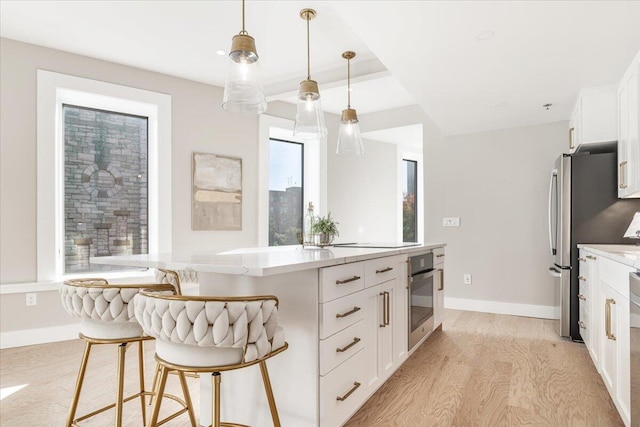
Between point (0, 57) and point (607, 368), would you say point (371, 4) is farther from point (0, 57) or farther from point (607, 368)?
point (0, 57)

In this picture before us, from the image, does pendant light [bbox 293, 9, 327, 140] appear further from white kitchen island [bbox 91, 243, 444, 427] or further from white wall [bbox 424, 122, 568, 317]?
white wall [bbox 424, 122, 568, 317]

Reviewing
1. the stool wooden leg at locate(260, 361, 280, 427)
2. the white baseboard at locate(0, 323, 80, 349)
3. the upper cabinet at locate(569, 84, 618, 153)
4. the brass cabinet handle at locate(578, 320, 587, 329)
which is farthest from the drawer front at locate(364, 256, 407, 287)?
the white baseboard at locate(0, 323, 80, 349)

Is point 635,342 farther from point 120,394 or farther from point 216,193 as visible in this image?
point 216,193

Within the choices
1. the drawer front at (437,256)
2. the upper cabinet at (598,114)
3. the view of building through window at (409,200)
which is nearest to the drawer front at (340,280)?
the drawer front at (437,256)

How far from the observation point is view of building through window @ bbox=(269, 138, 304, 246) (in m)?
5.25

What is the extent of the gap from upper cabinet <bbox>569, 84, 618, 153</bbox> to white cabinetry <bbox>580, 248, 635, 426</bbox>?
Answer: 119 centimetres

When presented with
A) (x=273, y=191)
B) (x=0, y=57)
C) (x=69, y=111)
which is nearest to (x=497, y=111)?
(x=273, y=191)

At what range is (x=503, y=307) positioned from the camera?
4.64m

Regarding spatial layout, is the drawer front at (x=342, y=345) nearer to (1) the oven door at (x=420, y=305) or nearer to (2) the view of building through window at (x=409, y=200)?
(1) the oven door at (x=420, y=305)

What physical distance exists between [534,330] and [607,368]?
1.74 metres

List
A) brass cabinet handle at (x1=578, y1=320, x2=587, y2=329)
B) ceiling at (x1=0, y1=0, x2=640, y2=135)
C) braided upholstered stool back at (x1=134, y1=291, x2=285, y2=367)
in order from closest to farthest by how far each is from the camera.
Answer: braided upholstered stool back at (x1=134, y1=291, x2=285, y2=367)
ceiling at (x1=0, y1=0, x2=640, y2=135)
brass cabinet handle at (x1=578, y1=320, x2=587, y2=329)

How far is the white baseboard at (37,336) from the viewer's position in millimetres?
3363

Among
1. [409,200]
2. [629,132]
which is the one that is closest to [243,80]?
[629,132]

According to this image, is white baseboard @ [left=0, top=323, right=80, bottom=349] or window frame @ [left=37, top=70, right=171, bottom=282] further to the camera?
window frame @ [left=37, top=70, right=171, bottom=282]
